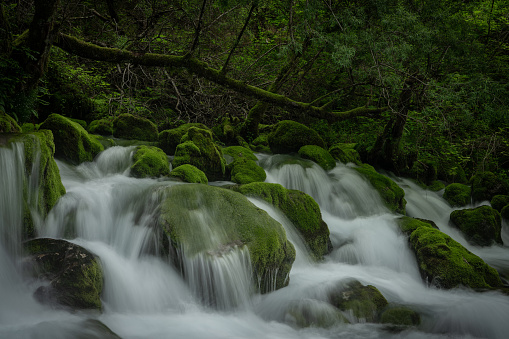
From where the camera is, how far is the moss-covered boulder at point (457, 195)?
1054 centimetres

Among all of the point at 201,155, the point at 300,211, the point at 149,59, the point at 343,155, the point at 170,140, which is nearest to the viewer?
the point at 300,211

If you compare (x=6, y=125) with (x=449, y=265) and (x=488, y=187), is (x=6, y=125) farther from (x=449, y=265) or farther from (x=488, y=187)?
(x=488, y=187)

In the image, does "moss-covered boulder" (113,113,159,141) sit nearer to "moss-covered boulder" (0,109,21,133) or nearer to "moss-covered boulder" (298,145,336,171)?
"moss-covered boulder" (298,145,336,171)

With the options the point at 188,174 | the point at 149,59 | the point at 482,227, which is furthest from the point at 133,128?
the point at 482,227

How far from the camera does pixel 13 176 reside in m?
4.01

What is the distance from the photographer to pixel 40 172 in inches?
175

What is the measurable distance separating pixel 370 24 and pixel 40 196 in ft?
20.8

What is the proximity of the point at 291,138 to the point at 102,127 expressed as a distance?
504 centimetres

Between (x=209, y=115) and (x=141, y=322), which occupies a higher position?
(x=209, y=115)

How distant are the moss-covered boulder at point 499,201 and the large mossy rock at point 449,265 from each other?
5.08 m

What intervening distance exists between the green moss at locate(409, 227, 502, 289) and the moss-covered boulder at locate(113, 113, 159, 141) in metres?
6.72

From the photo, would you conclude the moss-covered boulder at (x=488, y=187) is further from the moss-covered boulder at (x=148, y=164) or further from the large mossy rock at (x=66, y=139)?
the large mossy rock at (x=66, y=139)

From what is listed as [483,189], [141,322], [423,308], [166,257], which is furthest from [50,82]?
[483,189]

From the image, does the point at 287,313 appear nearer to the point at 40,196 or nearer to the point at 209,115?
the point at 40,196
